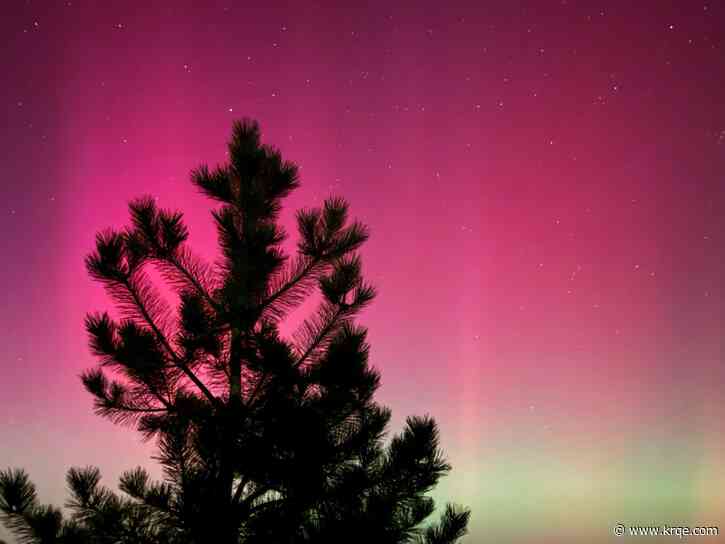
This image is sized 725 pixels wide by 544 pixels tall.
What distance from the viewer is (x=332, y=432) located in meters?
5.11

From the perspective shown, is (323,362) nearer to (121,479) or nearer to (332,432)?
(332,432)

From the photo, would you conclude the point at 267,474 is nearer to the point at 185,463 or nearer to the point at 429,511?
the point at 185,463

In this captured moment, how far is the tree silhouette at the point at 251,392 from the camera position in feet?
15.1

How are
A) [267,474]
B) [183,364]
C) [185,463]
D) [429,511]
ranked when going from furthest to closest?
[429,511]
[183,364]
[267,474]
[185,463]

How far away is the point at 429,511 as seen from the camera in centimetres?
545

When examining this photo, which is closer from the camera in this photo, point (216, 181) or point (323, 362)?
point (323, 362)

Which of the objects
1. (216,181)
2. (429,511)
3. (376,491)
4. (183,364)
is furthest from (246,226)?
(429,511)

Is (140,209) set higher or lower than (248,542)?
higher

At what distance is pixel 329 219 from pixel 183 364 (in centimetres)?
145

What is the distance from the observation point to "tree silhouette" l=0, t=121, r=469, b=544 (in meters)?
4.59

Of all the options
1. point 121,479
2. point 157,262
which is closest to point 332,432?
point 121,479

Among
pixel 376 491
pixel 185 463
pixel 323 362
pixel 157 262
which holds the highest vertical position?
pixel 157 262

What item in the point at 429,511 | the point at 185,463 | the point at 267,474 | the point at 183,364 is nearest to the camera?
the point at 185,463

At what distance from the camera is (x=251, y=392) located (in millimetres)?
5043
